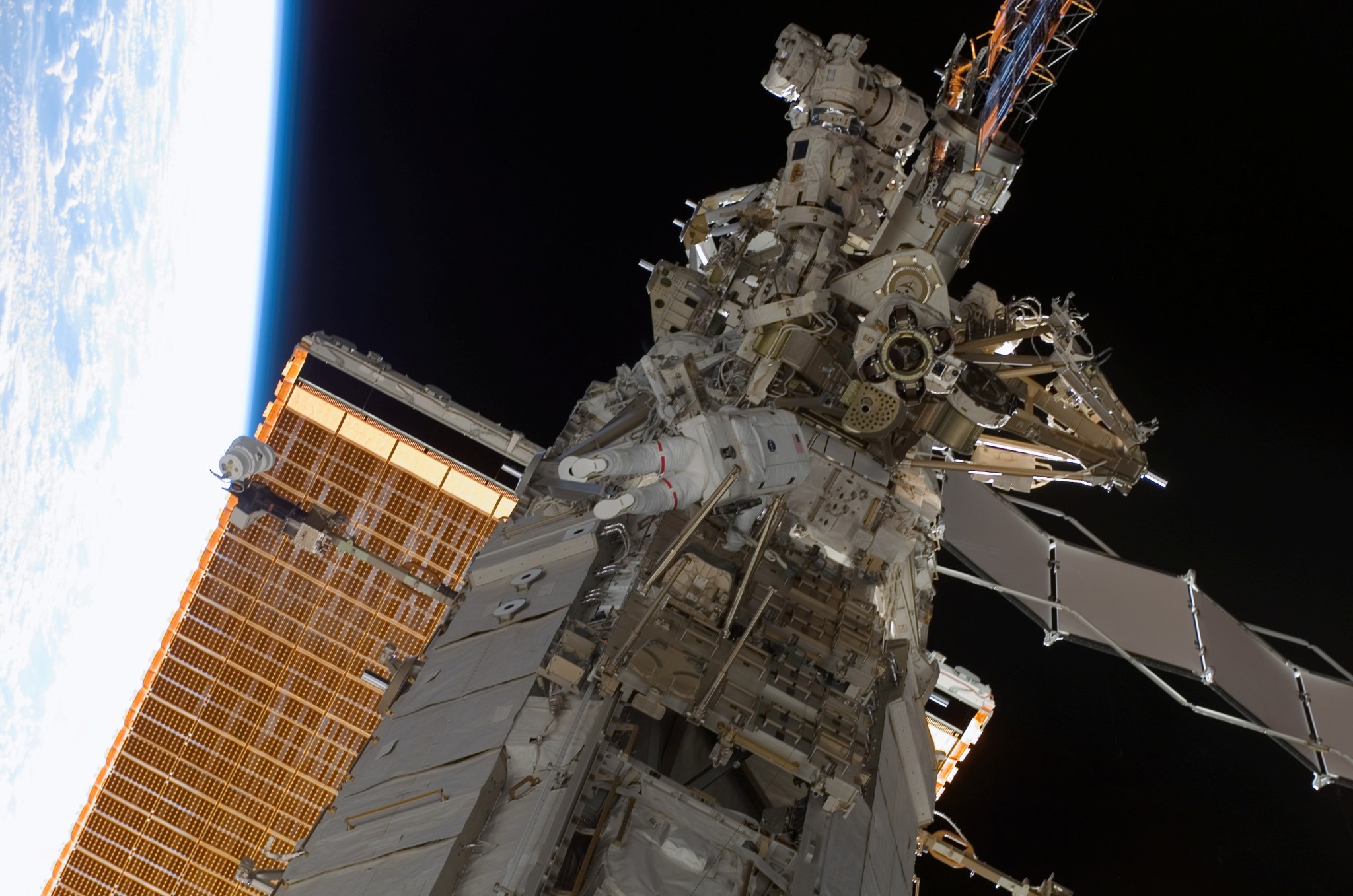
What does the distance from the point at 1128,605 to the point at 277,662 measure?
7.95m

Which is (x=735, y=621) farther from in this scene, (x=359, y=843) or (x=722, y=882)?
(x=359, y=843)

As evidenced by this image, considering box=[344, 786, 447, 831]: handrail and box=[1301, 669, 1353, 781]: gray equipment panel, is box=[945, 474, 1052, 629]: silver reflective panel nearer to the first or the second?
box=[1301, 669, 1353, 781]: gray equipment panel

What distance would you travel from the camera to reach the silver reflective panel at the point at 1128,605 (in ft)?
33.6

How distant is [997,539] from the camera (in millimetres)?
10633

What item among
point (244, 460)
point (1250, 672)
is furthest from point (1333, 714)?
point (244, 460)

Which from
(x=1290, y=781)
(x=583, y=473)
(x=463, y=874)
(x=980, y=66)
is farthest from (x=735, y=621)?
(x=1290, y=781)

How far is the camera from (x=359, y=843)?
20.9 ft

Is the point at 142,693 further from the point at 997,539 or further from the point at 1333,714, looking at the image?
the point at 1333,714

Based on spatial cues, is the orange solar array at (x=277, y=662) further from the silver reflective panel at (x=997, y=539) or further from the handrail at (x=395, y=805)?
the handrail at (x=395, y=805)

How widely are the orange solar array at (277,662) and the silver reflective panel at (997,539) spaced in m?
4.63

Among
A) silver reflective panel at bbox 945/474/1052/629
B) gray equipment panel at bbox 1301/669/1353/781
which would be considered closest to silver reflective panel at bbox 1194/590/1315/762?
gray equipment panel at bbox 1301/669/1353/781

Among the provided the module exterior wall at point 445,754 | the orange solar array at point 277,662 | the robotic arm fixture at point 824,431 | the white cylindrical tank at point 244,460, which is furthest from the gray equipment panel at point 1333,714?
the white cylindrical tank at point 244,460

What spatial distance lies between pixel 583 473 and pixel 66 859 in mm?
8605

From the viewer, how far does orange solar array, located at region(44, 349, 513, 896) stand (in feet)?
39.9
